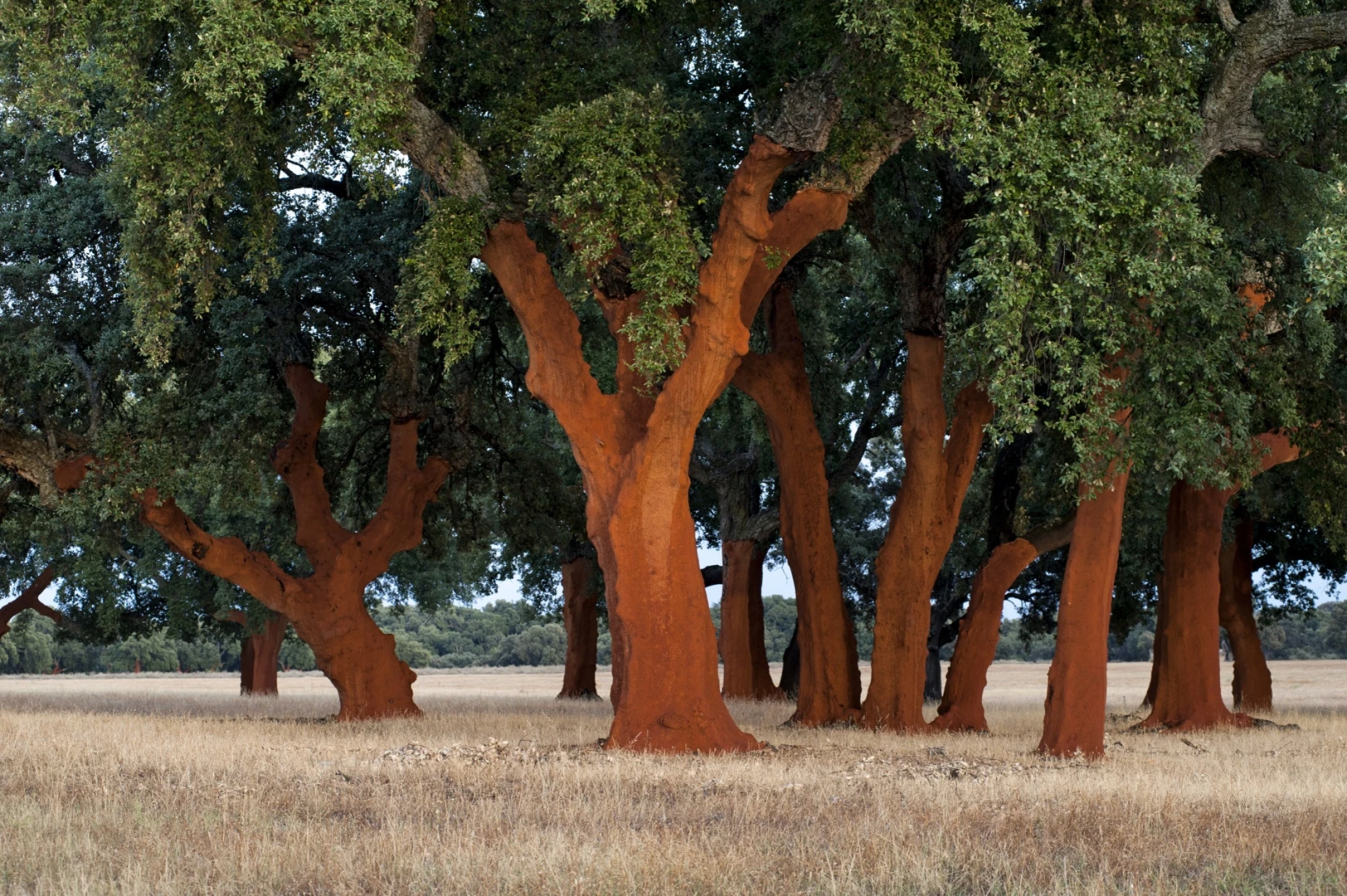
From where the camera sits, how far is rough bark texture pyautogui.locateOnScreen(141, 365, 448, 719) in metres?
19.7

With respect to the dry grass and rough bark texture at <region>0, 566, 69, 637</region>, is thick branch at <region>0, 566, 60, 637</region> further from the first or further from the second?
the dry grass

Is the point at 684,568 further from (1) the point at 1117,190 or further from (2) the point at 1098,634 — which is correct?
(1) the point at 1117,190

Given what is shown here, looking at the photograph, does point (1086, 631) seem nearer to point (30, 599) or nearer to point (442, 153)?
point (442, 153)

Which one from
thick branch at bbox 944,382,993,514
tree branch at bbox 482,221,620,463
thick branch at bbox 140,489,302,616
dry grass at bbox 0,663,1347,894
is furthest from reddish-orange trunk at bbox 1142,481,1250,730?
thick branch at bbox 140,489,302,616

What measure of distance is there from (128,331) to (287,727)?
20.4 ft

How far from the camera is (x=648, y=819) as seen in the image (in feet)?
28.1

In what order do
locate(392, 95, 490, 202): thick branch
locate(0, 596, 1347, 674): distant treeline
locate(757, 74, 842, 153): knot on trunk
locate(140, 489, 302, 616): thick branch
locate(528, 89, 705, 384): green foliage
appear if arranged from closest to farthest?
locate(528, 89, 705, 384): green foliage, locate(757, 74, 842, 153): knot on trunk, locate(392, 95, 490, 202): thick branch, locate(140, 489, 302, 616): thick branch, locate(0, 596, 1347, 674): distant treeline

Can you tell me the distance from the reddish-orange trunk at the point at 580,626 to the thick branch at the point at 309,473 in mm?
11968

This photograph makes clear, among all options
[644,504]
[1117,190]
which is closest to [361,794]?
[644,504]

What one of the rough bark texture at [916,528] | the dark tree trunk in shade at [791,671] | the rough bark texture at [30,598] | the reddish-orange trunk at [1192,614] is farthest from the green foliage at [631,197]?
the rough bark texture at [30,598]

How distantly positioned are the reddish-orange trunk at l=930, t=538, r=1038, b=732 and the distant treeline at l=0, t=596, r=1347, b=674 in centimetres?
4605

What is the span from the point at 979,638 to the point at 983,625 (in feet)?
0.68

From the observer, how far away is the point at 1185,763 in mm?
13305

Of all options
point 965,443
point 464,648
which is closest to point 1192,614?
point 965,443
